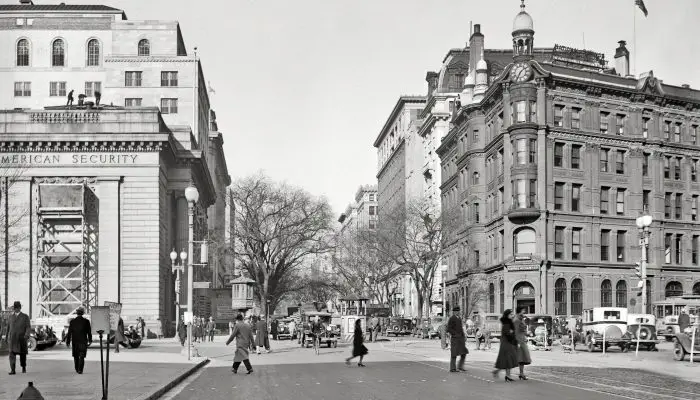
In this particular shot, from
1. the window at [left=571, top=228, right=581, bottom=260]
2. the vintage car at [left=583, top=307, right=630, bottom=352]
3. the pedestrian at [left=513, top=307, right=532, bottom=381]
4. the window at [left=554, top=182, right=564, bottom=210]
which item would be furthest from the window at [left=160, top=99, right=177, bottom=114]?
the pedestrian at [left=513, top=307, right=532, bottom=381]

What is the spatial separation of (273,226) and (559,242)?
25.8m

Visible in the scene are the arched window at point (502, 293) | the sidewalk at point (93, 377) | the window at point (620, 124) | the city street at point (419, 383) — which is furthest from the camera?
the window at point (620, 124)

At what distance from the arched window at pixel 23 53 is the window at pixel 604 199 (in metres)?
51.6

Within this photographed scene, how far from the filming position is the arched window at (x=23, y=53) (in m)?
85.0

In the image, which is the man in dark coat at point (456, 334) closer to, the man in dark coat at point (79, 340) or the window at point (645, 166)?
the man in dark coat at point (79, 340)

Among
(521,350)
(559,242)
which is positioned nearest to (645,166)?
(559,242)

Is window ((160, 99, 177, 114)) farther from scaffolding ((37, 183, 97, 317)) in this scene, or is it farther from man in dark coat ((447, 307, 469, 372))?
man in dark coat ((447, 307, 469, 372))

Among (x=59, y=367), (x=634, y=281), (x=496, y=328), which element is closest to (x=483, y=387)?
(x=59, y=367)

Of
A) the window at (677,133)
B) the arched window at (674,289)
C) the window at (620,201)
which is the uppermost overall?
the window at (677,133)

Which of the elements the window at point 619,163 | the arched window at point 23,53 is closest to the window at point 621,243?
the window at point 619,163

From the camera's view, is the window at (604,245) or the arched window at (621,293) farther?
the window at (604,245)

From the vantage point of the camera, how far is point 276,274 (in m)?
83.2

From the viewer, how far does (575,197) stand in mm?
73625

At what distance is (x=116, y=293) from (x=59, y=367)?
1333 inches
